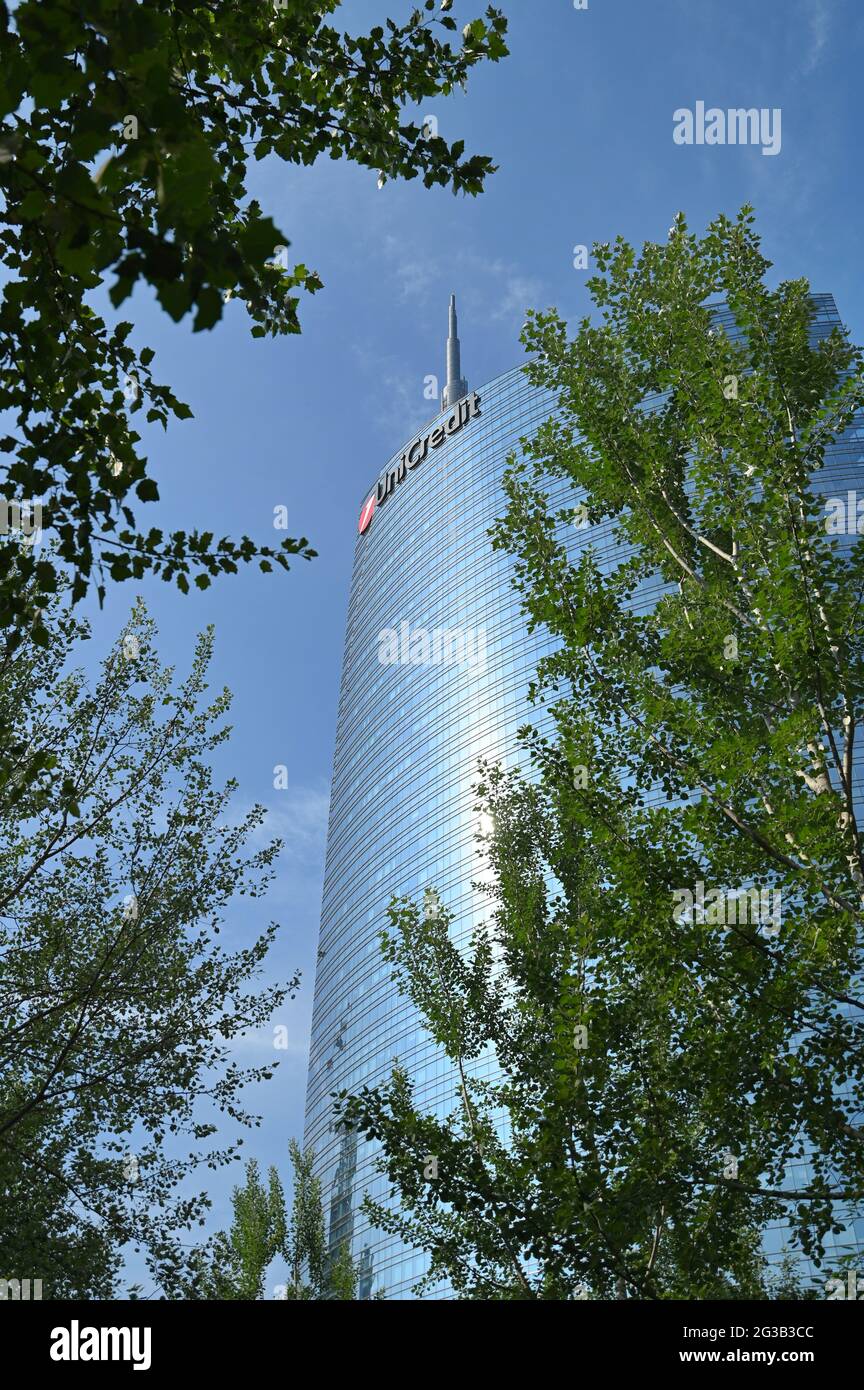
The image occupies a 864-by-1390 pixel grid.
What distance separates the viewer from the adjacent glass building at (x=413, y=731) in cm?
7369

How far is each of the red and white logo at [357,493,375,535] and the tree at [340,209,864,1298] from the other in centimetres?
11093

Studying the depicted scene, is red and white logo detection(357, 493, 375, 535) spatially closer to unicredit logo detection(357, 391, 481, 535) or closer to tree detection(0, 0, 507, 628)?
unicredit logo detection(357, 391, 481, 535)

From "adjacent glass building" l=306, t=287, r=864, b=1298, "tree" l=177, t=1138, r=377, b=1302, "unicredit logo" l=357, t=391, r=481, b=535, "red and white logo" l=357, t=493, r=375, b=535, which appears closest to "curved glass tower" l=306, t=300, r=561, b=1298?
"adjacent glass building" l=306, t=287, r=864, b=1298

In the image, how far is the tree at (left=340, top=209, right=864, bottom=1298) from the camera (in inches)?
307

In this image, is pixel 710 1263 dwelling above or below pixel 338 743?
below

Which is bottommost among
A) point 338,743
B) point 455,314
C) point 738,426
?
point 738,426

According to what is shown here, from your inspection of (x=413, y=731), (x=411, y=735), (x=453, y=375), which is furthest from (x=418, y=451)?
(x=411, y=735)

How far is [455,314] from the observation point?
130 metres

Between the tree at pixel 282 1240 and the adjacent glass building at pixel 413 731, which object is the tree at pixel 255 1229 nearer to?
the tree at pixel 282 1240

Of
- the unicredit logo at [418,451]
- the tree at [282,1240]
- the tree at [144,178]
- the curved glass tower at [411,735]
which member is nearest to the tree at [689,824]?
the tree at [144,178]

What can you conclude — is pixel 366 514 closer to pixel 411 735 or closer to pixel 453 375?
pixel 453 375
